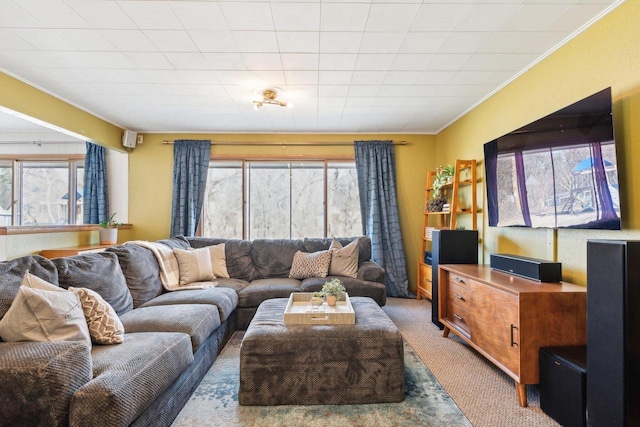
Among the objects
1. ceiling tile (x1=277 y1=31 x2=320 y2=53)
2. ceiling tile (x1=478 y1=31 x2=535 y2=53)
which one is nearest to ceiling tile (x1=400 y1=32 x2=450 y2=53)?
ceiling tile (x1=478 y1=31 x2=535 y2=53)

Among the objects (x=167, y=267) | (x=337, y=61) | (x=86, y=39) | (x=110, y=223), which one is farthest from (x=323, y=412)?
(x=110, y=223)

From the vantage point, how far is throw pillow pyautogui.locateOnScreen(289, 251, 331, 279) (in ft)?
11.9

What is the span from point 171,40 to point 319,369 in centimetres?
251

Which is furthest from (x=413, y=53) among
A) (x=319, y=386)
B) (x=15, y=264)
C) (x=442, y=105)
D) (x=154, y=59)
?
(x=15, y=264)

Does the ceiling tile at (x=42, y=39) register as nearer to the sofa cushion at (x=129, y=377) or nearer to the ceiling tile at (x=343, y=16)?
the ceiling tile at (x=343, y=16)

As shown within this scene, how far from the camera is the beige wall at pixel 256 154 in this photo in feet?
15.4

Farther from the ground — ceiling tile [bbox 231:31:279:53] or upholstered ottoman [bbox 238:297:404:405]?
ceiling tile [bbox 231:31:279:53]

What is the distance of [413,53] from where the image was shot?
2471 millimetres

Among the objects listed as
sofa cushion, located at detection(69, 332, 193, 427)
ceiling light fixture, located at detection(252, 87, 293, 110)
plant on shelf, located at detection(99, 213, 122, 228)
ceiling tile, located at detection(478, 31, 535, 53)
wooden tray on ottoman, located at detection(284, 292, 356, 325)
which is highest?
ceiling tile, located at detection(478, 31, 535, 53)

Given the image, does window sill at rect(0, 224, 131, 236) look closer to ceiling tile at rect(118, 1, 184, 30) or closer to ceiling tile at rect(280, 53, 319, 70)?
ceiling tile at rect(118, 1, 184, 30)

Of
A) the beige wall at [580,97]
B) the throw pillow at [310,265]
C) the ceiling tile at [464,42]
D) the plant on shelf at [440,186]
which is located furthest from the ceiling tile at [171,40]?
the plant on shelf at [440,186]

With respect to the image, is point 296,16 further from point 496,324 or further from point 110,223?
point 110,223

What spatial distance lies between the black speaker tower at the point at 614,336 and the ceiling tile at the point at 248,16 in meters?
2.24

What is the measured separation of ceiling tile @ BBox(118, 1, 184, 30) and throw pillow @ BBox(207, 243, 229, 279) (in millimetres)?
2326
